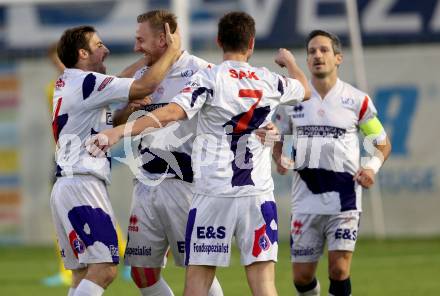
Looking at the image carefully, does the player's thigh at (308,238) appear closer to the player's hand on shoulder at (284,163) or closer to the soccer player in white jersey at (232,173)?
the player's hand on shoulder at (284,163)

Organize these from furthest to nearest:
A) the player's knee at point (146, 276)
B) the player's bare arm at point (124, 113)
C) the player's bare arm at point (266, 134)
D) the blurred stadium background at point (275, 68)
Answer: the blurred stadium background at point (275, 68) < the player's knee at point (146, 276) < the player's bare arm at point (124, 113) < the player's bare arm at point (266, 134)

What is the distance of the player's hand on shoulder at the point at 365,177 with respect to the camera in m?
9.62

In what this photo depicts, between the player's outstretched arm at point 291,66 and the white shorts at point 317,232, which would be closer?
the player's outstretched arm at point 291,66

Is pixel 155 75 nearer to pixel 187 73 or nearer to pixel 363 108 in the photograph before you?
pixel 187 73

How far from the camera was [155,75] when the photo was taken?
28.1ft

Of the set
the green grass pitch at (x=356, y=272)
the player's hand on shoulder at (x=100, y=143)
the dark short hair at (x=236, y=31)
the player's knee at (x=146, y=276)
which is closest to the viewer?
the player's hand on shoulder at (x=100, y=143)

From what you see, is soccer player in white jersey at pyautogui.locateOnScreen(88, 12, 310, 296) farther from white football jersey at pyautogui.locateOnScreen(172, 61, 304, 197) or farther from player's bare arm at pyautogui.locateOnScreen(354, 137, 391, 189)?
player's bare arm at pyautogui.locateOnScreen(354, 137, 391, 189)

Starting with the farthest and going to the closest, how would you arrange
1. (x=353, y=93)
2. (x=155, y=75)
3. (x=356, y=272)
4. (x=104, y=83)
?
(x=356, y=272)
(x=353, y=93)
(x=104, y=83)
(x=155, y=75)

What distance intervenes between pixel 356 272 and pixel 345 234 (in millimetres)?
4341

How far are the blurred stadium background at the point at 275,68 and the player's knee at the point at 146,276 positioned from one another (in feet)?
30.1

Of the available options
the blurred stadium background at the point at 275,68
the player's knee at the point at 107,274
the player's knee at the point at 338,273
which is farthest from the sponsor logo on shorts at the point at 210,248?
the blurred stadium background at the point at 275,68

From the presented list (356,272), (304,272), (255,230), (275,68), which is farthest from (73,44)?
(275,68)

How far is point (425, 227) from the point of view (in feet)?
61.7

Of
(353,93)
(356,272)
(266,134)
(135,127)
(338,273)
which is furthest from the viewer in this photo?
(356,272)
